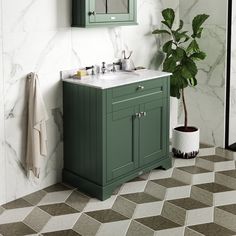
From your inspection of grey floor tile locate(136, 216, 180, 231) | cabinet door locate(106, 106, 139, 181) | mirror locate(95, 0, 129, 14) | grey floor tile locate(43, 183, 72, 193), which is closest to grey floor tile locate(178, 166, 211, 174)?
cabinet door locate(106, 106, 139, 181)

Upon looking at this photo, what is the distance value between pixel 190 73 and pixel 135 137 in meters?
→ 0.91

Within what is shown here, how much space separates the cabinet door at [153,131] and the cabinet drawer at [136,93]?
0.22 ft

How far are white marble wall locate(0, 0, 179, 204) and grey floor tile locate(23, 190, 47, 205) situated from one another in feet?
0.16

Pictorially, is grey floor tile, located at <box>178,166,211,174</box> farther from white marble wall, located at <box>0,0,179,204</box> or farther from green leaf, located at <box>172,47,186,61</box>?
white marble wall, located at <box>0,0,179,204</box>

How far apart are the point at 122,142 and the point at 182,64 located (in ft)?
3.58

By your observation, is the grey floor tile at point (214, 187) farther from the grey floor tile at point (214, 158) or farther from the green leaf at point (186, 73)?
the green leaf at point (186, 73)

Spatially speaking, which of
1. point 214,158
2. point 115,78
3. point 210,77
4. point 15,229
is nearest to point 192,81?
point 210,77

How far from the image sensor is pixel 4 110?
3.24 metres

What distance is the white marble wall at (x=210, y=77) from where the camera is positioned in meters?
4.38

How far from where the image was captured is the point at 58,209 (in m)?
3.28

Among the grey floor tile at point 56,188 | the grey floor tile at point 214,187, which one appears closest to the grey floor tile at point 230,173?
the grey floor tile at point 214,187

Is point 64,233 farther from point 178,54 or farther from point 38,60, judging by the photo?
point 178,54

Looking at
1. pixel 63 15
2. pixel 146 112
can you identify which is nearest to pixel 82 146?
pixel 146 112

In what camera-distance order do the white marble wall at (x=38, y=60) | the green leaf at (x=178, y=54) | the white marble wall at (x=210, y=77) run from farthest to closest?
the white marble wall at (x=210, y=77)
the green leaf at (x=178, y=54)
the white marble wall at (x=38, y=60)
